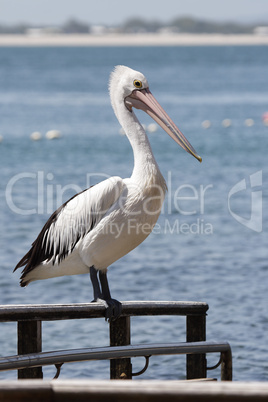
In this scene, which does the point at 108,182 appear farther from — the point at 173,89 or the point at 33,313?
the point at 173,89

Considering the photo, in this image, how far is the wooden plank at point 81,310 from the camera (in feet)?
8.79

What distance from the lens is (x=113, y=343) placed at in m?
3.05

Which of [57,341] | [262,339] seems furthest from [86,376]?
[262,339]

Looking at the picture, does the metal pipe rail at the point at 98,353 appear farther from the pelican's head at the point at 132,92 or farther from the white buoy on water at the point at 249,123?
the white buoy on water at the point at 249,123

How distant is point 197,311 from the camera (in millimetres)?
3090

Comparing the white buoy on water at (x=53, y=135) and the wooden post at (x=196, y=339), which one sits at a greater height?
the white buoy on water at (x=53, y=135)

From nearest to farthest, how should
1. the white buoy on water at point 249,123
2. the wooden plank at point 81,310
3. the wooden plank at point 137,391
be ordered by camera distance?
the wooden plank at point 137,391 → the wooden plank at point 81,310 → the white buoy on water at point 249,123

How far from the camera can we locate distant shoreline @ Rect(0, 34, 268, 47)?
12500 cm

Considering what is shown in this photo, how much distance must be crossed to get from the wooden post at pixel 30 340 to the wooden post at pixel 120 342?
361mm

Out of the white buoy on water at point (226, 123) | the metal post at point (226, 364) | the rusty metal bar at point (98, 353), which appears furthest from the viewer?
the white buoy on water at point (226, 123)

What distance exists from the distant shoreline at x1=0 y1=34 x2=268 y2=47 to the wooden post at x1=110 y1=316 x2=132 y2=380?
123 meters

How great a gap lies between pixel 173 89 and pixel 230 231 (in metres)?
32.4

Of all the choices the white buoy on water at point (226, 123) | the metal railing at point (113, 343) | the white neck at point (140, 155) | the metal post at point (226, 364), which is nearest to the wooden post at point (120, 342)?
the metal railing at point (113, 343)

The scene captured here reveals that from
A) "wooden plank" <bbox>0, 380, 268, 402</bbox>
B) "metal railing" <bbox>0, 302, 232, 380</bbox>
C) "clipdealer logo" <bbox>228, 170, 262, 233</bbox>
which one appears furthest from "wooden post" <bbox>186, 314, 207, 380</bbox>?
"clipdealer logo" <bbox>228, 170, 262, 233</bbox>
